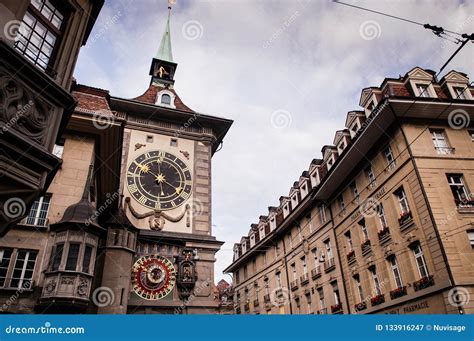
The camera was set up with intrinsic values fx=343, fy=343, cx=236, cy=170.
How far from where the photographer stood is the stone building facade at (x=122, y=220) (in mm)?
13070

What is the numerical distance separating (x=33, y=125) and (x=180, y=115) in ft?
62.2

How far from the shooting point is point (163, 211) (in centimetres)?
2150

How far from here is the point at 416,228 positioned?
17.9 metres

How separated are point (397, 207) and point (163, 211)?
550 inches

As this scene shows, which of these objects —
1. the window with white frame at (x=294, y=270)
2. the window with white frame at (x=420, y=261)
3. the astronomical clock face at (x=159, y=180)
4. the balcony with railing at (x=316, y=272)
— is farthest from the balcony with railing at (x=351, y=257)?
the astronomical clock face at (x=159, y=180)

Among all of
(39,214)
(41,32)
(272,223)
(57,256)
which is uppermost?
(272,223)

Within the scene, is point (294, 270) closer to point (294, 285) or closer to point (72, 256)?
point (294, 285)

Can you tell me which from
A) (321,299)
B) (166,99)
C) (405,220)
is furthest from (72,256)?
(321,299)

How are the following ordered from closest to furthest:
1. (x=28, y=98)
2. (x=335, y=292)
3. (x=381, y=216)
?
(x=28, y=98) → (x=381, y=216) → (x=335, y=292)

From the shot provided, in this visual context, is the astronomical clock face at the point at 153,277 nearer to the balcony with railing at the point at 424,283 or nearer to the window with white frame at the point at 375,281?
the window with white frame at the point at 375,281

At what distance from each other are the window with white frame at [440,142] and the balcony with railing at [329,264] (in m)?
11.5

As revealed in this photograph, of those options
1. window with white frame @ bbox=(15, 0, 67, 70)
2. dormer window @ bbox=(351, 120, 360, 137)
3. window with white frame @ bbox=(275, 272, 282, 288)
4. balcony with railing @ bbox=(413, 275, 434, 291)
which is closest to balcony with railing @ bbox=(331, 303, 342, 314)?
Answer: balcony with railing @ bbox=(413, 275, 434, 291)

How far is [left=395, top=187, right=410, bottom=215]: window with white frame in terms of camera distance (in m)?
19.2

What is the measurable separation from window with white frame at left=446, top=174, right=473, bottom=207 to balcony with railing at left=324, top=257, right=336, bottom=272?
1086 cm
